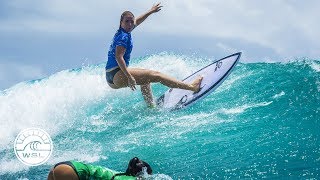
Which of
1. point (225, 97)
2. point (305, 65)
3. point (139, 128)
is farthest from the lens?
point (305, 65)

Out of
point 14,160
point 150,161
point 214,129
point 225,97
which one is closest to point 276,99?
point 225,97

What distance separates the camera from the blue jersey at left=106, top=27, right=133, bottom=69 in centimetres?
766

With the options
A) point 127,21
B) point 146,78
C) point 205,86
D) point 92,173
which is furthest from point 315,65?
point 92,173

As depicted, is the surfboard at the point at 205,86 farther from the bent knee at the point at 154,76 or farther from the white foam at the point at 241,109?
the bent knee at the point at 154,76

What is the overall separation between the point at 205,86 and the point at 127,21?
2.21m

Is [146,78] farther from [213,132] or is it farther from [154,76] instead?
[213,132]

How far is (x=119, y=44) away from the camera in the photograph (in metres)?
7.64

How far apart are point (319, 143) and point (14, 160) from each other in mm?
4962

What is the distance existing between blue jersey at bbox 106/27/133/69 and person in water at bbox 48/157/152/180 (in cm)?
361

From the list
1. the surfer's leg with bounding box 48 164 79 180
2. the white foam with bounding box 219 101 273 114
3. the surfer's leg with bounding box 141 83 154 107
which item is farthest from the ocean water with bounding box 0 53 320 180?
the surfer's leg with bounding box 48 164 79 180

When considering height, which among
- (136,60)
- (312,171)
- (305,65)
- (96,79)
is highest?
(136,60)

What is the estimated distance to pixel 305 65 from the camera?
11.6 metres

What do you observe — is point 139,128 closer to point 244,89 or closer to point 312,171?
point 244,89

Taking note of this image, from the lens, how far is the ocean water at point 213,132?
5855 millimetres
